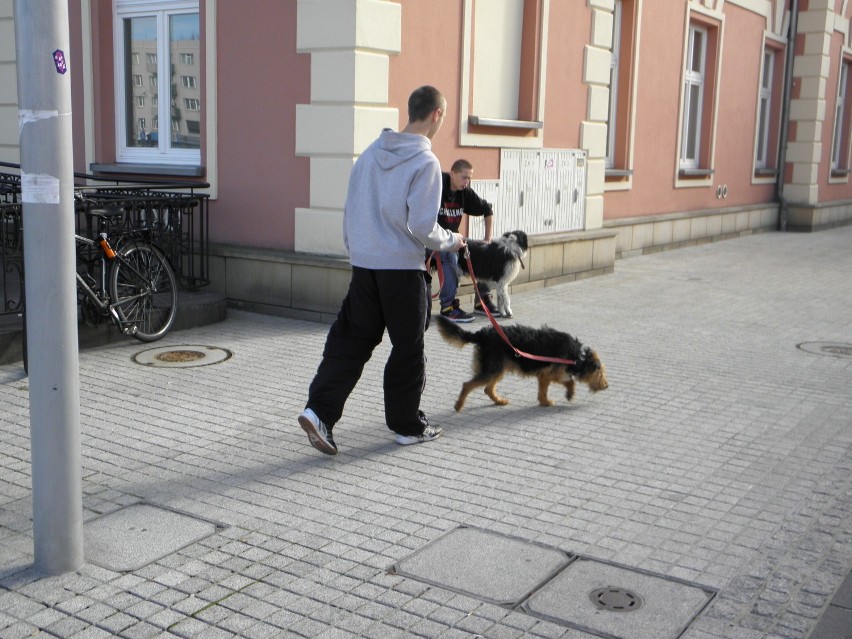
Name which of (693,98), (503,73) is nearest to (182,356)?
(503,73)

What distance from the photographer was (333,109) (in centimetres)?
888

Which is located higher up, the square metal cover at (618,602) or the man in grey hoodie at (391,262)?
the man in grey hoodie at (391,262)

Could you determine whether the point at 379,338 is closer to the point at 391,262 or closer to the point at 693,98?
the point at 391,262

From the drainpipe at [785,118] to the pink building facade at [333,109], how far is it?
22.7 feet

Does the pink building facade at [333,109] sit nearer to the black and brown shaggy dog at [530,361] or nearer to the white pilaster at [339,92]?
the white pilaster at [339,92]

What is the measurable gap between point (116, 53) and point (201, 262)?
261 cm

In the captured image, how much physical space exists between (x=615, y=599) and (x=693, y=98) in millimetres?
15713

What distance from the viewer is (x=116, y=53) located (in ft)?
34.4

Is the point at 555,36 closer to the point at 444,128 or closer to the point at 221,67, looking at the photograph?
the point at 444,128

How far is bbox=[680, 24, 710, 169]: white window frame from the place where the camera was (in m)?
17.5

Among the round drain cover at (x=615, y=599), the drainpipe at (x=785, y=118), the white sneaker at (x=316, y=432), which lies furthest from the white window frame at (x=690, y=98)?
the round drain cover at (x=615, y=599)

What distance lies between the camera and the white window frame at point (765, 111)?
21172mm

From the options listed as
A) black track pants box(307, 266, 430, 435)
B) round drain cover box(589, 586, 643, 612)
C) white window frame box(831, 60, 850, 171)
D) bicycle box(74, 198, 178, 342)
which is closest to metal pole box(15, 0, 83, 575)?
black track pants box(307, 266, 430, 435)

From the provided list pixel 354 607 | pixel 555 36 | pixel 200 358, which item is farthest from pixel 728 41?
pixel 354 607
